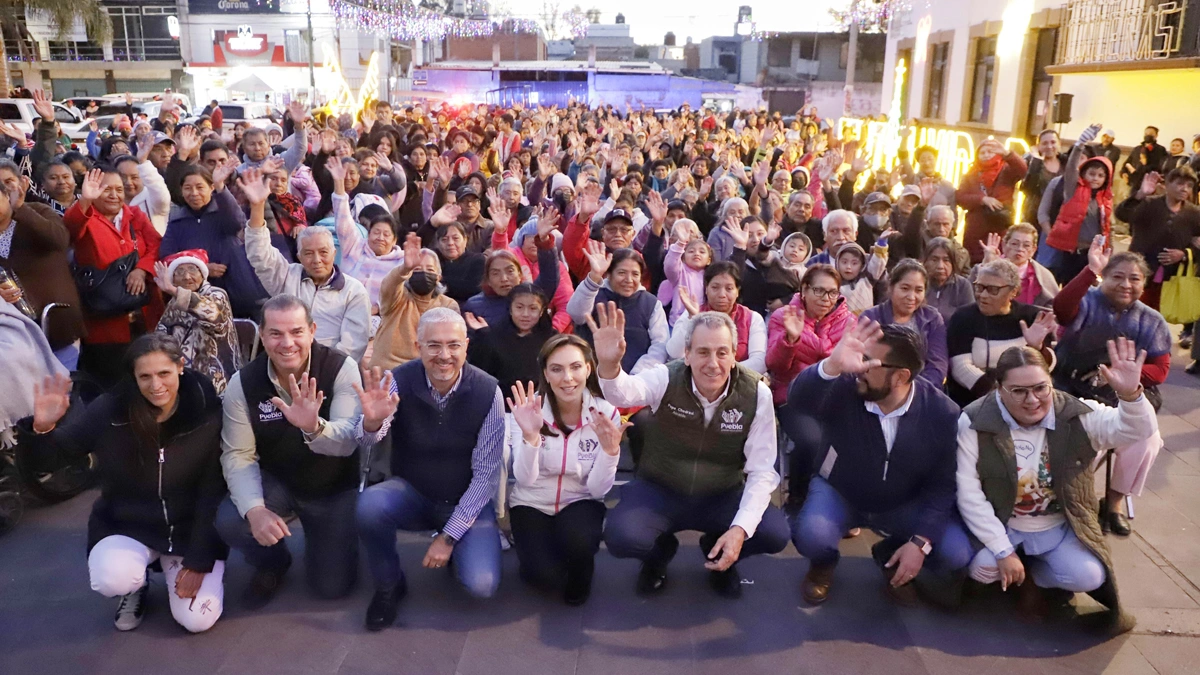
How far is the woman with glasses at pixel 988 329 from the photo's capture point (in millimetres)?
4725

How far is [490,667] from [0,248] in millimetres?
3755

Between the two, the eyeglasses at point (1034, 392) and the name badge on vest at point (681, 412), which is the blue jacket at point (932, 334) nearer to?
the eyeglasses at point (1034, 392)

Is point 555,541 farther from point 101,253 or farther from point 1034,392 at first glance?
point 101,253

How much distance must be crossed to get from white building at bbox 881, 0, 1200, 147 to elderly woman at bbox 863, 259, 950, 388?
317 inches

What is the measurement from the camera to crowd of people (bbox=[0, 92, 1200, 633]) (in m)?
3.64

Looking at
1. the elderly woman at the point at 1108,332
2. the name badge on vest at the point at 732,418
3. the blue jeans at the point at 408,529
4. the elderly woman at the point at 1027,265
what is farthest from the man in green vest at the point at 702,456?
the elderly woman at the point at 1027,265

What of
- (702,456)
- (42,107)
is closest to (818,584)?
(702,456)

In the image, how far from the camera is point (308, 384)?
360cm

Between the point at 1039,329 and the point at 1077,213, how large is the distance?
11.6ft

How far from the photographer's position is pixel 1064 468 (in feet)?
11.9

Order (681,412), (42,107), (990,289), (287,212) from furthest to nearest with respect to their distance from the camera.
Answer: (42,107) → (287,212) → (990,289) → (681,412)

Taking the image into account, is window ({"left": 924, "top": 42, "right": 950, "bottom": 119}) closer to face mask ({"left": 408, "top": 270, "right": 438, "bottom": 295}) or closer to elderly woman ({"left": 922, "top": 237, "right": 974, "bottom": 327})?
elderly woman ({"left": 922, "top": 237, "right": 974, "bottom": 327})

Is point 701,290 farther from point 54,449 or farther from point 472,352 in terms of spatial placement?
point 54,449

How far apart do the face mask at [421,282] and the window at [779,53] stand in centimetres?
4171
